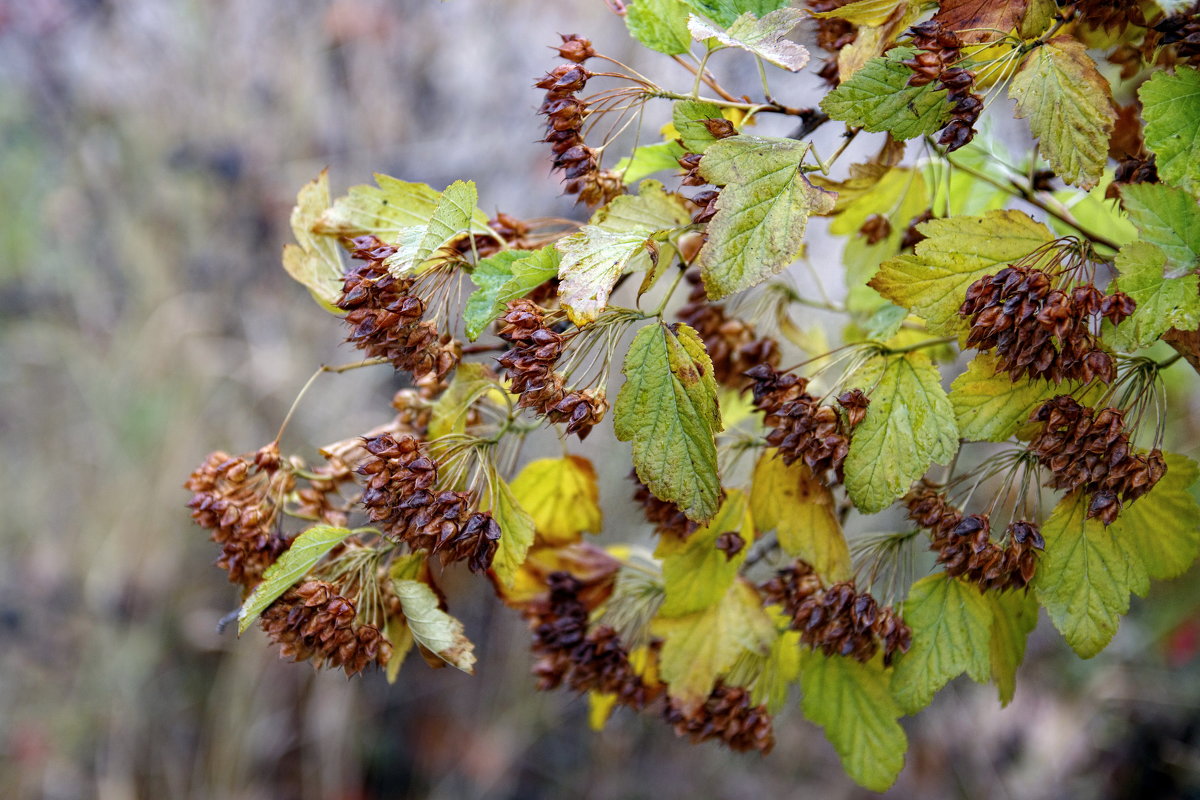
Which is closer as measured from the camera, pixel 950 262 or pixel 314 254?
pixel 950 262

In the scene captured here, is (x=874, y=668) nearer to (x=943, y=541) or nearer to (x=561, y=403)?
(x=943, y=541)

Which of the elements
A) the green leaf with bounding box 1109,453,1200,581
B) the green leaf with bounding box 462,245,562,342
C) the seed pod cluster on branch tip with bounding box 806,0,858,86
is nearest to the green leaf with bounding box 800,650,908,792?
the green leaf with bounding box 1109,453,1200,581

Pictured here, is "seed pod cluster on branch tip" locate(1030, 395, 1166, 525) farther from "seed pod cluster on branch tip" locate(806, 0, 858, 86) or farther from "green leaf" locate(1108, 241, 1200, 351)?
"seed pod cluster on branch tip" locate(806, 0, 858, 86)

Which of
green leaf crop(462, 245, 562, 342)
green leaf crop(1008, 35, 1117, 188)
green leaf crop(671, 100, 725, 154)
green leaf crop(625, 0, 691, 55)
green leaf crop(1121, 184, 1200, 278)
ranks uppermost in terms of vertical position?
green leaf crop(625, 0, 691, 55)

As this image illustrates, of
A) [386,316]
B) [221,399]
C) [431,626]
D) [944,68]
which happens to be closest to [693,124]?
[944,68]

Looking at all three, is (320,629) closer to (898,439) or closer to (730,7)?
(898,439)

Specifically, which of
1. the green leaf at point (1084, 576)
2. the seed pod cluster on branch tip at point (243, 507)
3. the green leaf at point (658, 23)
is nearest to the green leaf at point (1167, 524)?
the green leaf at point (1084, 576)
